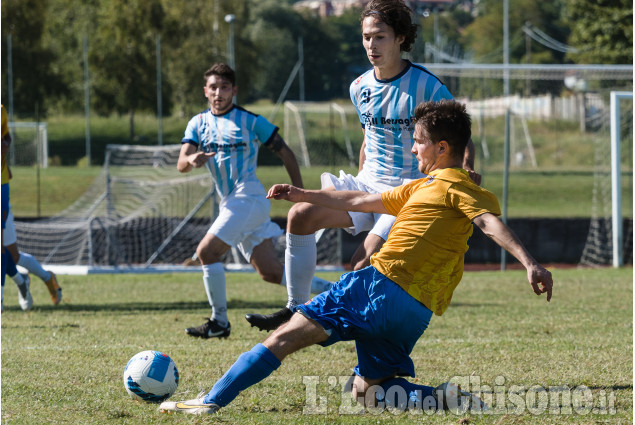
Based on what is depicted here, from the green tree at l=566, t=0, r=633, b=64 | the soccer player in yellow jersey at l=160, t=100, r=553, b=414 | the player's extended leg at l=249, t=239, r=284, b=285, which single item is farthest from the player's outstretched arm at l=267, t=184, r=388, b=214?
the green tree at l=566, t=0, r=633, b=64

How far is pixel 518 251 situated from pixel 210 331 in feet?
13.0

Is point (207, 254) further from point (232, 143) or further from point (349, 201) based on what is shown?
point (349, 201)

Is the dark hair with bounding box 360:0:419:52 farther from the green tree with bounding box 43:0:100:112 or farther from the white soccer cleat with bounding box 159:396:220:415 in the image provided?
the green tree with bounding box 43:0:100:112

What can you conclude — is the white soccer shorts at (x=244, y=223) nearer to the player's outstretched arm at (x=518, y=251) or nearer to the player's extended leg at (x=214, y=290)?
the player's extended leg at (x=214, y=290)

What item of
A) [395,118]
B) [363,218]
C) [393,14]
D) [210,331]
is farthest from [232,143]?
[393,14]

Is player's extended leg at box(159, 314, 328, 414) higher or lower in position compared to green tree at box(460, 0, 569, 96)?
lower

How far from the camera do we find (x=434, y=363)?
6.23 m

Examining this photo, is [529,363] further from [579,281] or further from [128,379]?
[579,281]

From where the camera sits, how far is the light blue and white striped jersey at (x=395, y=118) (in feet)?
19.8

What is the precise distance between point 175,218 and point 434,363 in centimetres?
1096

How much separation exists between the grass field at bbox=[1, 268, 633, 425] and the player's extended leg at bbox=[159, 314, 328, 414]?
9 centimetres

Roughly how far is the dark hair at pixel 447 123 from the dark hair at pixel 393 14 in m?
1.47

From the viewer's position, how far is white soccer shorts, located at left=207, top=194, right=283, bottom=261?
25.0 feet

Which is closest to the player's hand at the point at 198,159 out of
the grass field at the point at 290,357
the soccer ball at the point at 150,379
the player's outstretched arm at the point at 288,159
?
the player's outstretched arm at the point at 288,159
